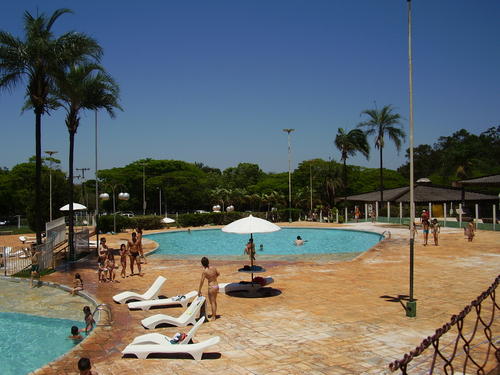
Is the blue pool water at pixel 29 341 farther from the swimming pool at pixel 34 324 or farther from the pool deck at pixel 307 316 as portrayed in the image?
the pool deck at pixel 307 316

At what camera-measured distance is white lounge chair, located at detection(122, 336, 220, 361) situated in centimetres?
732

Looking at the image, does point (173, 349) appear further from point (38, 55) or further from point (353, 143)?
point (353, 143)

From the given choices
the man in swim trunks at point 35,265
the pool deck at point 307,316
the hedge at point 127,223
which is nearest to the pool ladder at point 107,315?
the pool deck at point 307,316

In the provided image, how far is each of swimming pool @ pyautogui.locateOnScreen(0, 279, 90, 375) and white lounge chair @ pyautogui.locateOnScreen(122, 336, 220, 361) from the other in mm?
2679

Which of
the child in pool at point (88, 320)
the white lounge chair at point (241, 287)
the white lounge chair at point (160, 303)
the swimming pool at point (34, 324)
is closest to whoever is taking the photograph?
the swimming pool at point (34, 324)

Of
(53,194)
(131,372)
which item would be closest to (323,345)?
(131,372)

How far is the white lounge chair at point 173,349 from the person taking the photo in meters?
7.32

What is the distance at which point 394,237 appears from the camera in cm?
2695

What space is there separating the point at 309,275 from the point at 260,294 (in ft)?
11.5

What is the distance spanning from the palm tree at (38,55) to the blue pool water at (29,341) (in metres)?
6.81

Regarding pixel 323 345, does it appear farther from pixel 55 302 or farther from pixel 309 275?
pixel 55 302

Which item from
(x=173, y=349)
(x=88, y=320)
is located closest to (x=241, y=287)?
(x=88, y=320)

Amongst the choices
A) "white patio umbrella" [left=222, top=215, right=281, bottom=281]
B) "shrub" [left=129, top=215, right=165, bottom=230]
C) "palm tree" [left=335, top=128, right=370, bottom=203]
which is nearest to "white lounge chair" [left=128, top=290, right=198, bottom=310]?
"white patio umbrella" [left=222, top=215, right=281, bottom=281]

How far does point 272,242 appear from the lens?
31.0 meters
